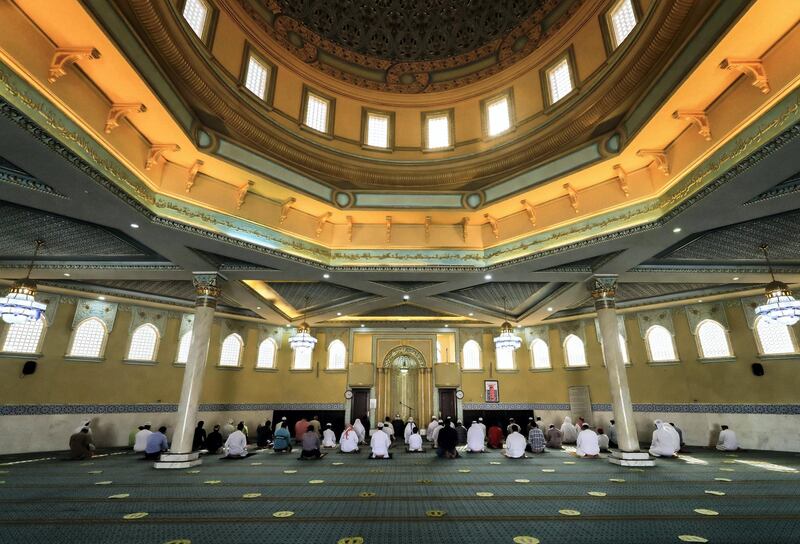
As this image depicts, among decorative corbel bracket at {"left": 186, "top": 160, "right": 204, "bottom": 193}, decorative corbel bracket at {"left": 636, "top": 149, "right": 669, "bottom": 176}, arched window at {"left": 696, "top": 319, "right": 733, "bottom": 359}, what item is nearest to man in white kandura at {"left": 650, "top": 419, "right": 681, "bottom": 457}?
arched window at {"left": 696, "top": 319, "right": 733, "bottom": 359}

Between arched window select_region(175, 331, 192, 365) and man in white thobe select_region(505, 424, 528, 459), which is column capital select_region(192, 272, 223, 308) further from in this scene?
man in white thobe select_region(505, 424, 528, 459)

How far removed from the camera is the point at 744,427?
9.82 metres

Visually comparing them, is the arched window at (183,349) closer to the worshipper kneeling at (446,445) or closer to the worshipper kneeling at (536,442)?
the worshipper kneeling at (446,445)

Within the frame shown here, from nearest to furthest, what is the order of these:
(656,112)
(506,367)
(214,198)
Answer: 1. (656,112)
2. (214,198)
3. (506,367)

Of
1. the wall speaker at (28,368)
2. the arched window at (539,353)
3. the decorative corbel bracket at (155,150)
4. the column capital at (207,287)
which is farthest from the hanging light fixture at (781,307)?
the wall speaker at (28,368)

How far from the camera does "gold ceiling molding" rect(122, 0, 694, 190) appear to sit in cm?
482

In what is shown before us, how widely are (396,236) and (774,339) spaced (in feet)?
32.7

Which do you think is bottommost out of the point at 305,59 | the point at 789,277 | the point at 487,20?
the point at 789,277

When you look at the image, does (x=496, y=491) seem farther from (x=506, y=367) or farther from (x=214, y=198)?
(x=506, y=367)

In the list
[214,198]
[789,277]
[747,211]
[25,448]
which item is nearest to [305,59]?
[214,198]

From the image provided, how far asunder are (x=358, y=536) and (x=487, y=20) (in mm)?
10009

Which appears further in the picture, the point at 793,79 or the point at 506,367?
the point at 506,367

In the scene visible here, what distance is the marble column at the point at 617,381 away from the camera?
23.8 feet

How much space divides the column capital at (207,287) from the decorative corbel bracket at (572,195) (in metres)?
7.29
